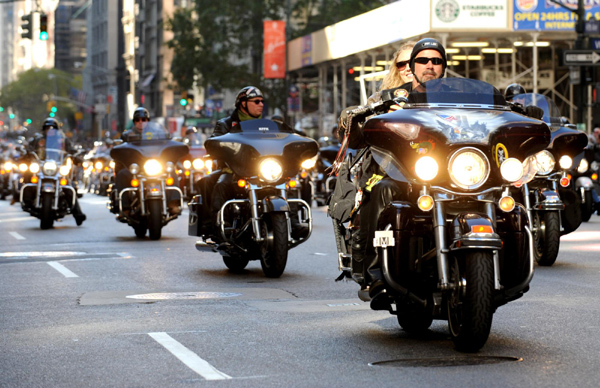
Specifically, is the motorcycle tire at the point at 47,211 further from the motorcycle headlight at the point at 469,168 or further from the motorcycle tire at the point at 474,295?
the motorcycle tire at the point at 474,295

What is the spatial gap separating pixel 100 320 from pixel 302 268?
456 centimetres

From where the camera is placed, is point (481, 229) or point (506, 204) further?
point (506, 204)

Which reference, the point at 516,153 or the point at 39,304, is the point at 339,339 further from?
the point at 39,304

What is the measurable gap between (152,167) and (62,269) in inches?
191

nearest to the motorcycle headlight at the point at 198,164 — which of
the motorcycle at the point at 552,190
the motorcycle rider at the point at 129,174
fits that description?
the motorcycle rider at the point at 129,174

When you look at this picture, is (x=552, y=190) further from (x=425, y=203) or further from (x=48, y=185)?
(x=48, y=185)

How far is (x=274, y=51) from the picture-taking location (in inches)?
2237

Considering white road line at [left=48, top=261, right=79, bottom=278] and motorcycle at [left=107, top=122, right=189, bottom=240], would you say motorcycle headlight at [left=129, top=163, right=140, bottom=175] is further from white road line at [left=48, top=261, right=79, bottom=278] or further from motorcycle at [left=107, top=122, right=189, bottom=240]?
white road line at [left=48, top=261, right=79, bottom=278]

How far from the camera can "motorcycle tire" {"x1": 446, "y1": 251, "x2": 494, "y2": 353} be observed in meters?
6.92

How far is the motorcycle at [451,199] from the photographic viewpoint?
23.4ft

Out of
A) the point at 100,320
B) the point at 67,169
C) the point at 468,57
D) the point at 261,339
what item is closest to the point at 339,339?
the point at 261,339

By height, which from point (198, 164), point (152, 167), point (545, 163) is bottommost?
point (545, 163)

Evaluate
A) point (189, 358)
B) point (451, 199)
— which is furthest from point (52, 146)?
point (451, 199)

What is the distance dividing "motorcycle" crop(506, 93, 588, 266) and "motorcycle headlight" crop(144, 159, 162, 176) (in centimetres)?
617
